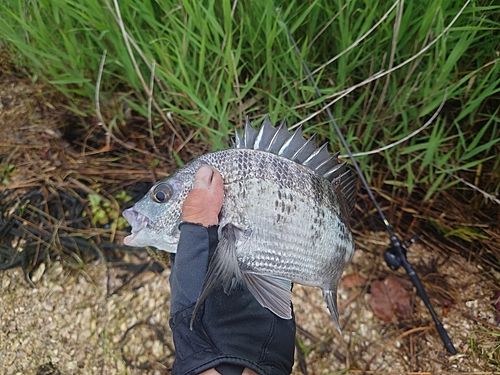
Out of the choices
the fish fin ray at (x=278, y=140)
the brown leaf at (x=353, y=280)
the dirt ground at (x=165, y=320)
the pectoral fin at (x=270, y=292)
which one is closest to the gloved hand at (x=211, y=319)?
the pectoral fin at (x=270, y=292)

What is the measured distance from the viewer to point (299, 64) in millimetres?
2256

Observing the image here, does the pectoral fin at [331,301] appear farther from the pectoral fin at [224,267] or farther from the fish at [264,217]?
the pectoral fin at [224,267]

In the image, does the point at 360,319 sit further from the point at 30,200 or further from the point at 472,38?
the point at 30,200

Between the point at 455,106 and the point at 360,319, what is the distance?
1.62 meters

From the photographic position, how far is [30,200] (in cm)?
278

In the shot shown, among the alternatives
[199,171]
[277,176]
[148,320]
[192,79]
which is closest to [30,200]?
[148,320]

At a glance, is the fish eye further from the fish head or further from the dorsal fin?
the dorsal fin

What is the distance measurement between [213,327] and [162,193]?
0.67 metres

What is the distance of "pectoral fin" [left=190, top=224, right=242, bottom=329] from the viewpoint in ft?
4.91

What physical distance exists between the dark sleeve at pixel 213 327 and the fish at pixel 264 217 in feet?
0.40

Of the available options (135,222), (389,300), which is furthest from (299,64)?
(389,300)

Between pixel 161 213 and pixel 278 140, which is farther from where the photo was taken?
pixel 278 140

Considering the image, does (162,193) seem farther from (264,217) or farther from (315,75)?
(315,75)

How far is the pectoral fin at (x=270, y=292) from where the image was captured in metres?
1.64
